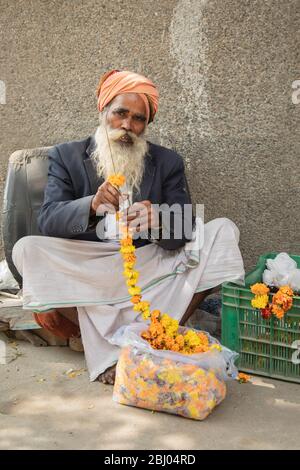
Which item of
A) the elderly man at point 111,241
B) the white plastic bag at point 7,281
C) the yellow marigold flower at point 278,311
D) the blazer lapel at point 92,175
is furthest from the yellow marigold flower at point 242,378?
the white plastic bag at point 7,281

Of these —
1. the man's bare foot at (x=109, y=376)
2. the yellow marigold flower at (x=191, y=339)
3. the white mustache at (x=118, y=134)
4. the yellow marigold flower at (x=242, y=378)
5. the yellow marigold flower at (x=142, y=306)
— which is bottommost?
the yellow marigold flower at (x=242, y=378)

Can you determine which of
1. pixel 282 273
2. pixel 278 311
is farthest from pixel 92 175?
pixel 278 311

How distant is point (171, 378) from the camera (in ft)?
9.37

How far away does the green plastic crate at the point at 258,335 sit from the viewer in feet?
10.8

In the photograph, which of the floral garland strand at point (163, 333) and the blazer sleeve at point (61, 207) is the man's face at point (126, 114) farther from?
the floral garland strand at point (163, 333)

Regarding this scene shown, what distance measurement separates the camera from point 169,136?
440 cm

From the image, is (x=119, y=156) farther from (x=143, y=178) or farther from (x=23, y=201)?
(x=23, y=201)

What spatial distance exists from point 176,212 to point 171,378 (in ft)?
3.97

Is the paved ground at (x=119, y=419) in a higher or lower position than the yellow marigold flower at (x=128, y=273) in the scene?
lower

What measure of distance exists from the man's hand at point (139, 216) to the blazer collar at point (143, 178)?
46 cm

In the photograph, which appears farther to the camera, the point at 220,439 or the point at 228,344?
the point at 228,344
